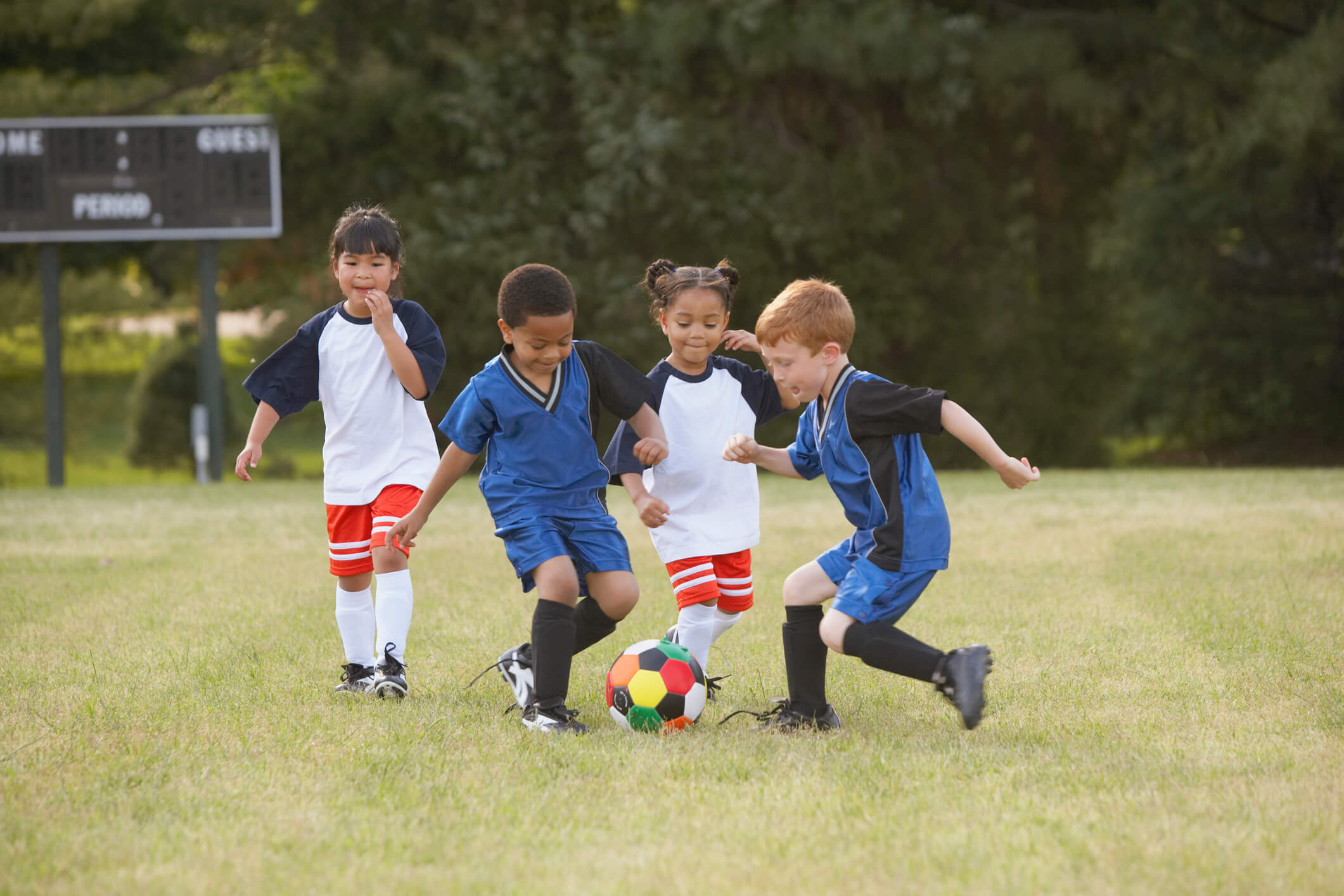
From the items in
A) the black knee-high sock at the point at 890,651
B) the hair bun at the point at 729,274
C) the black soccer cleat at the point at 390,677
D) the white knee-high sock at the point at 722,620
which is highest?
the hair bun at the point at 729,274

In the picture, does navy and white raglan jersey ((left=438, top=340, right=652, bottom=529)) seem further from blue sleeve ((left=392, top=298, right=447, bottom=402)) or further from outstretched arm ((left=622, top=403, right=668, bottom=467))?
blue sleeve ((left=392, top=298, right=447, bottom=402))

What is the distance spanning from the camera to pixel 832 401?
3.89m

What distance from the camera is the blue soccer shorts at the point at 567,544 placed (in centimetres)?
400

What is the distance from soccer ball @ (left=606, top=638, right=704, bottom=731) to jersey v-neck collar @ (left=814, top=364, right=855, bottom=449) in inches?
32.4

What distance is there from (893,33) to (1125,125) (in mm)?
5974

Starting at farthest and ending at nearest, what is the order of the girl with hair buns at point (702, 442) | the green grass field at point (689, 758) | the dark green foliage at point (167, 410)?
the dark green foliage at point (167, 410) → the girl with hair buns at point (702, 442) → the green grass field at point (689, 758)

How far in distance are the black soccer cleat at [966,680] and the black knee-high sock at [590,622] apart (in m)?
1.09

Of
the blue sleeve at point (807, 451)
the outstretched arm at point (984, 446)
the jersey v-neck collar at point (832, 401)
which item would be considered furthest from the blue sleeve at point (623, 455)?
the outstretched arm at point (984, 446)

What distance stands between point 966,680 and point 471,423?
1638 mm

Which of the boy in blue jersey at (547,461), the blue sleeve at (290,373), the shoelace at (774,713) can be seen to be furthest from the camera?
the blue sleeve at (290,373)

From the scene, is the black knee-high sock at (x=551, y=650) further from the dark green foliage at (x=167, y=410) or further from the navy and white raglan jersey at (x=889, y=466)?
the dark green foliage at (x=167, y=410)

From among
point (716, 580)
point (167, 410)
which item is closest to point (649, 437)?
point (716, 580)

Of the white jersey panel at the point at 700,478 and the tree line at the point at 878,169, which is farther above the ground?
the tree line at the point at 878,169

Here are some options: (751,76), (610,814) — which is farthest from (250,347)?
(610,814)
